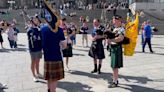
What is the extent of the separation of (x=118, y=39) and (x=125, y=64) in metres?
4.13

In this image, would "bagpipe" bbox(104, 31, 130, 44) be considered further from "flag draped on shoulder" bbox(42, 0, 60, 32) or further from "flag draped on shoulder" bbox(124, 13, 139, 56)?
"flag draped on shoulder" bbox(42, 0, 60, 32)

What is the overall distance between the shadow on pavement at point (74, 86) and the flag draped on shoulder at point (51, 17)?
2574mm

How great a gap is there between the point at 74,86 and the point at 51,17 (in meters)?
3.00

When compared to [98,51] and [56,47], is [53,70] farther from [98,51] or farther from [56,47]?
[98,51]

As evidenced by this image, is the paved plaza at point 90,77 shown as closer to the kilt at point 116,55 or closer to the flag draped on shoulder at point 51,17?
the kilt at point 116,55

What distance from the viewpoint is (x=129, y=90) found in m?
9.21

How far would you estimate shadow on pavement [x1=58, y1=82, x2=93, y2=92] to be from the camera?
367 inches

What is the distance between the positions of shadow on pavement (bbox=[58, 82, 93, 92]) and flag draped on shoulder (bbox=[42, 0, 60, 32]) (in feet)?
8.44

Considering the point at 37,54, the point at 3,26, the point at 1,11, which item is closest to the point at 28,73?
the point at 37,54

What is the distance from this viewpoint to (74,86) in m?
9.75

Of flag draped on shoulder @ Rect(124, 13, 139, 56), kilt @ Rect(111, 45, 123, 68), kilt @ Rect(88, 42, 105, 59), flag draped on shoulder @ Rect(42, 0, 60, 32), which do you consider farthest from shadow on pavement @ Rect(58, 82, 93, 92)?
flag draped on shoulder @ Rect(42, 0, 60, 32)

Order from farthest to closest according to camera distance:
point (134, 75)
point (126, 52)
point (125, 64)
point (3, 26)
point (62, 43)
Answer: point (3, 26)
point (125, 64)
point (134, 75)
point (126, 52)
point (62, 43)

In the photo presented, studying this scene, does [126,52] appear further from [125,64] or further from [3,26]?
[3,26]

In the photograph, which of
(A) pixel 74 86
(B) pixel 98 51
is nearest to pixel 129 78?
(B) pixel 98 51
